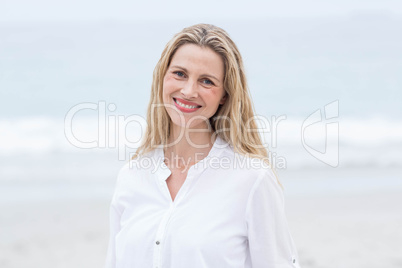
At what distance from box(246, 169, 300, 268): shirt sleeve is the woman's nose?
0.44m

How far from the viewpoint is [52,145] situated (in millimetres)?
13320

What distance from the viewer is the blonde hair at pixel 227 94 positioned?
2361mm

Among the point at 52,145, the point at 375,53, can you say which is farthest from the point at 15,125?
the point at 375,53

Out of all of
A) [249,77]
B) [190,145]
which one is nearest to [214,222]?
[190,145]

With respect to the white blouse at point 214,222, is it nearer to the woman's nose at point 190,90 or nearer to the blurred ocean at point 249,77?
the woman's nose at point 190,90

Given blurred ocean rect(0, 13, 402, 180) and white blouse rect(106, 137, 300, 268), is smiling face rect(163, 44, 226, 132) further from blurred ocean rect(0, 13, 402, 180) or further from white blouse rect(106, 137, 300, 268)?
blurred ocean rect(0, 13, 402, 180)

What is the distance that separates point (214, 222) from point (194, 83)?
1.90ft

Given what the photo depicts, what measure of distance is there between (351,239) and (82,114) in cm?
1044

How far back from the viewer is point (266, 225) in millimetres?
2221

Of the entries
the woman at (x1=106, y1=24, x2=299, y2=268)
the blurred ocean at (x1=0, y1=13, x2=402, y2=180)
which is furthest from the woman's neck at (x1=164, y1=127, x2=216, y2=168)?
the blurred ocean at (x1=0, y1=13, x2=402, y2=180)

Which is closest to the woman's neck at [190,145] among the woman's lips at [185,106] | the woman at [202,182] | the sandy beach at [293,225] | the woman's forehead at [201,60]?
the woman at [202,182]

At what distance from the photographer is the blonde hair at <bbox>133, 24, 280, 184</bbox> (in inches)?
93.0

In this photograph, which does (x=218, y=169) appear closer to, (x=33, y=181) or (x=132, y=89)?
(x=33, y=181)

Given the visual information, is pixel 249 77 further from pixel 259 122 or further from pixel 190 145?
pixel 190 145
